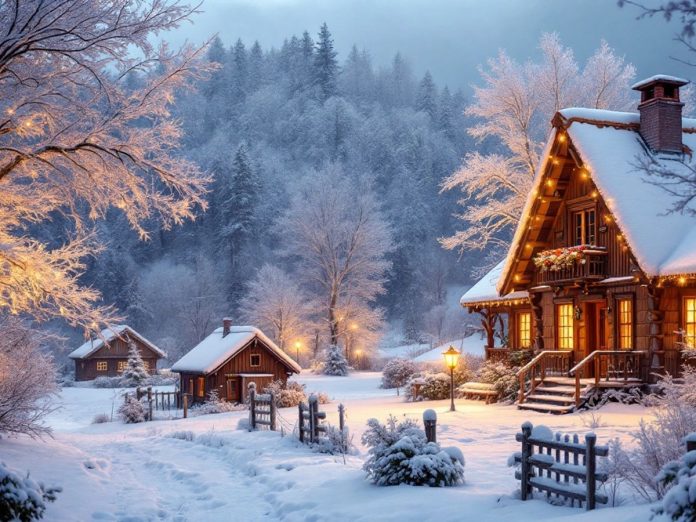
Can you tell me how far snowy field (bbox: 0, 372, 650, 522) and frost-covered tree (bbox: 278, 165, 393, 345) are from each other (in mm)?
33390

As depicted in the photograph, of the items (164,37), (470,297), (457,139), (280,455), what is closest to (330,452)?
(280,455)

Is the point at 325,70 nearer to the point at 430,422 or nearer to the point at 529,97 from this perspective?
the point at 529,97

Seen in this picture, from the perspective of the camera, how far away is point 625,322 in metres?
21.7

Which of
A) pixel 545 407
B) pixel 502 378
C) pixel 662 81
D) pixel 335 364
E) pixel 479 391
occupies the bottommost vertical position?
pixel 335 364

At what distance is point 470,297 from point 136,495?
1926cm

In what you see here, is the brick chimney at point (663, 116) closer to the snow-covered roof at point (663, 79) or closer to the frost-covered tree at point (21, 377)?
the snow-covered roof at point (663, 79)

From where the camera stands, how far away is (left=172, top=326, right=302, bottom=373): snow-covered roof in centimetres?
3431

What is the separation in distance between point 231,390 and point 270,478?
23.0 meters

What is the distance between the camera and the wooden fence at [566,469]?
27.5 ft

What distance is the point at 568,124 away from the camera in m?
22.2

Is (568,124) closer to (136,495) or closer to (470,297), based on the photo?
(470,297)

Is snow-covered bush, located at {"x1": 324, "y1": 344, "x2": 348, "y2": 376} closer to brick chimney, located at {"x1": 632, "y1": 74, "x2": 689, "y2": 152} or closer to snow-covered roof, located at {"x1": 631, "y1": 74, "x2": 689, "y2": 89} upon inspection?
brick chimney, located at {"x1": 632, "y1": 74, "x2": 689, "y2": 152}

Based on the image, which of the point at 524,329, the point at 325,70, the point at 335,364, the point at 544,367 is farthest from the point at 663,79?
the point at 325,70

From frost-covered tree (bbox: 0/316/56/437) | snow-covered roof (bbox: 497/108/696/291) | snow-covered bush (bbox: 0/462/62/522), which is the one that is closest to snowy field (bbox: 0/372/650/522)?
frost-covered tree (bbox: 0/316/56/437)
